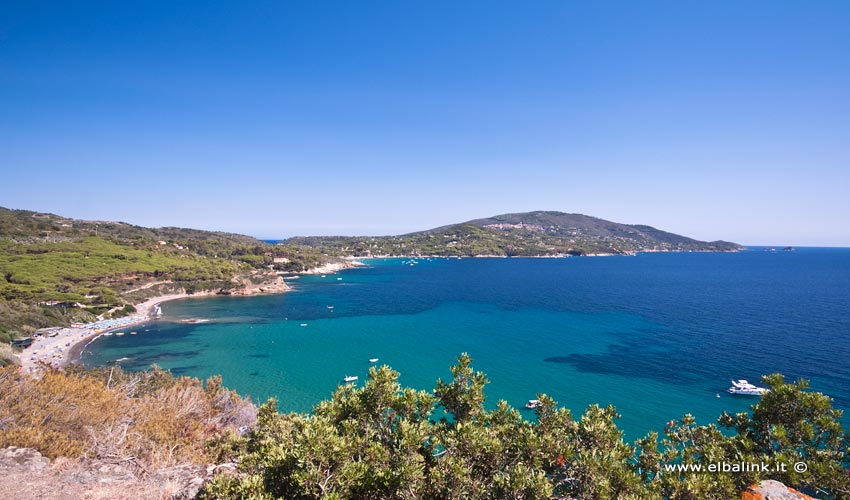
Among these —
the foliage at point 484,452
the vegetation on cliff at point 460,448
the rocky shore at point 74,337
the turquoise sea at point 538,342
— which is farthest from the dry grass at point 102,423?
the turquoise sea at point 538,342

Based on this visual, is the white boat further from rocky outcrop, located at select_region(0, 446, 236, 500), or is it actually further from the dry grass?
rocky outcrop, located at select_region(0, 446, 236, 500)

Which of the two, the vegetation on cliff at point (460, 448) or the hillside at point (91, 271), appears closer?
the vegetation on cliff at point (460, 448)

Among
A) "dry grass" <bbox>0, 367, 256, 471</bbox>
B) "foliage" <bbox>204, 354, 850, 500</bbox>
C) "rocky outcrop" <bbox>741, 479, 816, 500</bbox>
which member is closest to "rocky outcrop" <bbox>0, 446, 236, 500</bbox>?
"dry grass" <bbox>0, 367, 256, 471</bbox>

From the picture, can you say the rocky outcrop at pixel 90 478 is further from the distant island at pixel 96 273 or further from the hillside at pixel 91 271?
the hillside at pixel 91 271

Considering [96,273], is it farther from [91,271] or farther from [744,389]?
[744,389]

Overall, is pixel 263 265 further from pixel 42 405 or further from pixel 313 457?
pixel 313 457

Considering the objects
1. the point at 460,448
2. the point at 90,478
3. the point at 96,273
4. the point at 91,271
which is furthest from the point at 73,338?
the point at 460,448
